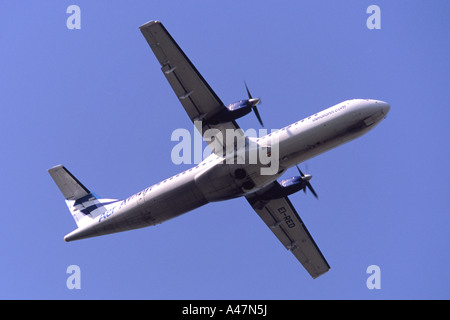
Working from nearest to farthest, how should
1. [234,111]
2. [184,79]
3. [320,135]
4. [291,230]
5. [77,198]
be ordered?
[320,135]
[184,79]
[234,111]
[77,198]
[291,230]

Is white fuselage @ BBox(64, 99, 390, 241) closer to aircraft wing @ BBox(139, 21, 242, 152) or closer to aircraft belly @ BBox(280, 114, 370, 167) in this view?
aircraft belly @ BBox(280, 114, 370, 167)

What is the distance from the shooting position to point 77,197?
27625mm

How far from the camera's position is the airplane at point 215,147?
23.0 meters

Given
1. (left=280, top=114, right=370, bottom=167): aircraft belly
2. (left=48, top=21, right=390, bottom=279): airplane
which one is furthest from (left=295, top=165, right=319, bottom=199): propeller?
(left=280, top=114, right=370, bottom=167): aircraft belly

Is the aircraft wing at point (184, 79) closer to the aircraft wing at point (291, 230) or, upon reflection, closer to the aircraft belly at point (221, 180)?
the aircraft belly at point (221, 180)

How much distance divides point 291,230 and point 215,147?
264 inches

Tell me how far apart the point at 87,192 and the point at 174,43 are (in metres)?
9.39

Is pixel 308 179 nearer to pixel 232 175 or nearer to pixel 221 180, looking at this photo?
pixel 232 175

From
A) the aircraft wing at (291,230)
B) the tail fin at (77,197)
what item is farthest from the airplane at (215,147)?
the aircraft wing at (291,230)

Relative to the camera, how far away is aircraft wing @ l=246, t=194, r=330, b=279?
2766cm

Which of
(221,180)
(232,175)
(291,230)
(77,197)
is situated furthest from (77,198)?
(291,230)

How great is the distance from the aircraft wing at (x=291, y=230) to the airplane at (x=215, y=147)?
5.87ft

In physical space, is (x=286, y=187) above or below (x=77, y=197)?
below

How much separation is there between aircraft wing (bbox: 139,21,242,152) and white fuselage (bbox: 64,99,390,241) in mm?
1572
